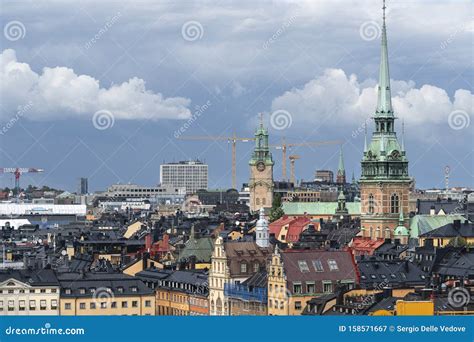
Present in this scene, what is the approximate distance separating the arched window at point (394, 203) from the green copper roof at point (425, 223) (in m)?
1.29

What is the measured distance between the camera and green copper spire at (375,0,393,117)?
4060 inches

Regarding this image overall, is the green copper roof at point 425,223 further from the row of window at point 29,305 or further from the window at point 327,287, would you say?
the row of window at point 29,305

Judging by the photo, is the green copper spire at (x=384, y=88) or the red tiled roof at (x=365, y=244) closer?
the red tiled roof at (x=365, y=244)

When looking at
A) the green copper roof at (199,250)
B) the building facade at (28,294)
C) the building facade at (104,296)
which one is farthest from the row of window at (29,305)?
the green copper roof at (199,250)

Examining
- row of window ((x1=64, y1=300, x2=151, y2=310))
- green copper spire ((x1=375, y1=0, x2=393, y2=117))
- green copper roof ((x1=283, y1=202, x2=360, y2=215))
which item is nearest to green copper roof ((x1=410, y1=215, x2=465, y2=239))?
green copper spire ((x1=375, y1=0, x2=393, y2=117))

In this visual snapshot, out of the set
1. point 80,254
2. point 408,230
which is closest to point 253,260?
point 80,254

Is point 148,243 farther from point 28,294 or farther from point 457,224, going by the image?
point 28,294

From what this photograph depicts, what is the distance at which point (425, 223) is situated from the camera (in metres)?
101

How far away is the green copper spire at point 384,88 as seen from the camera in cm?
10312

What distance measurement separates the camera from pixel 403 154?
104m

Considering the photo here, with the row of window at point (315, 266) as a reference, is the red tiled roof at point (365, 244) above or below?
above

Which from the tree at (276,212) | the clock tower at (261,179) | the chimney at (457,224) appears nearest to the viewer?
the chimney at (457,224)

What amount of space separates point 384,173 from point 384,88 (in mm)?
5905

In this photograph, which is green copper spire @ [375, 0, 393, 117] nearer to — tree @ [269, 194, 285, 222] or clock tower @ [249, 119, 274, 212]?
tree @ [269, 194, 285, 222]
